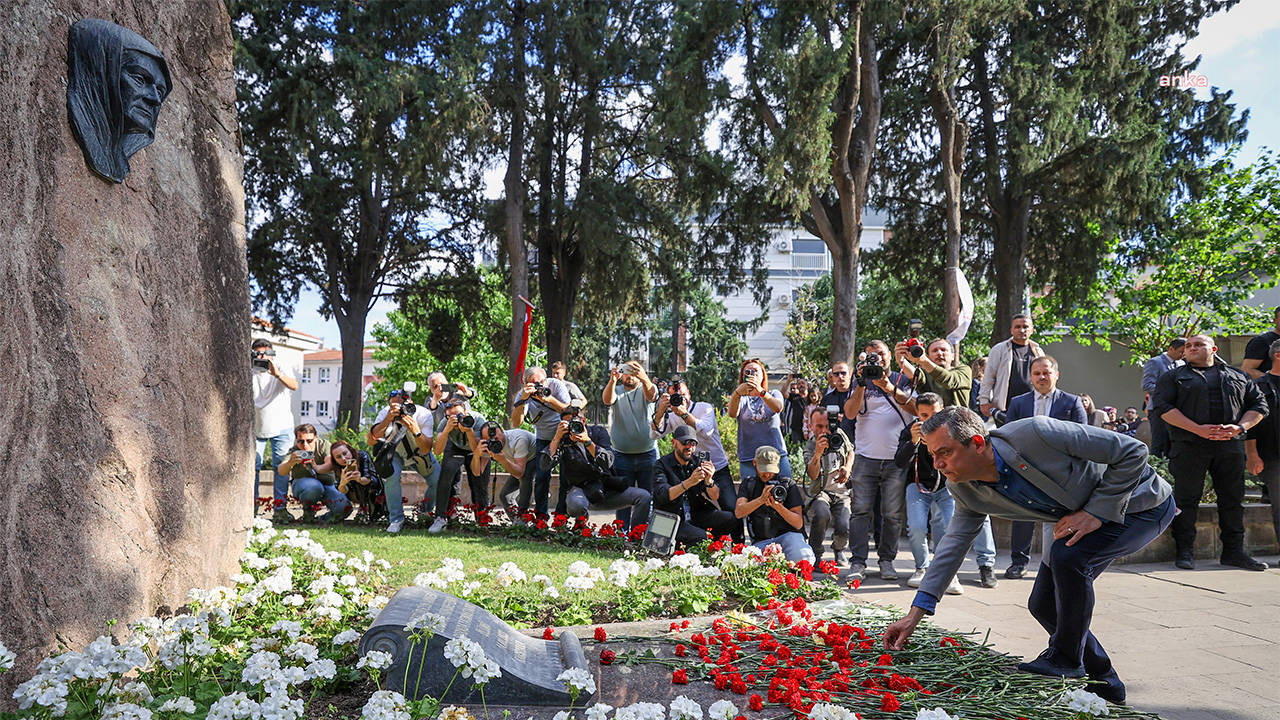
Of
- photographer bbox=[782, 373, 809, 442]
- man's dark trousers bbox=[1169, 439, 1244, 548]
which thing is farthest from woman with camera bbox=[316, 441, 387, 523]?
man's dark trousers bbox=[1169, 439, 1244, 548]

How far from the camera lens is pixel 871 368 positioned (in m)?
6.95

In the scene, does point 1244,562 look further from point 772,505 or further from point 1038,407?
point 772,505

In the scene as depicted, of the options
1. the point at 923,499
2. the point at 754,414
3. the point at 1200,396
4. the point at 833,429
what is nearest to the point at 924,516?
the point at 923,499

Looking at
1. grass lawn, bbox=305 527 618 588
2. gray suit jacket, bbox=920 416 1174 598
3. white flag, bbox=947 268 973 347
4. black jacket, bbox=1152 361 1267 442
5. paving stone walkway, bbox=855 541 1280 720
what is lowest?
grass lawn, bbox=305 527 618 588

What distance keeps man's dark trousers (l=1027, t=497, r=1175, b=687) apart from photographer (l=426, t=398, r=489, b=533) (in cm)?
576

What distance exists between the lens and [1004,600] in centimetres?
575

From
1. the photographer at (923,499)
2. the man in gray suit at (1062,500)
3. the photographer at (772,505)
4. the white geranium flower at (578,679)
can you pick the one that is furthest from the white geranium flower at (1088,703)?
the photographer at (772,505)

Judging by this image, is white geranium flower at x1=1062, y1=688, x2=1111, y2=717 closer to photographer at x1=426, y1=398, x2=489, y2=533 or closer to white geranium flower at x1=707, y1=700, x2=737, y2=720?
white geranium flower at x1=707, y1=700, x2=737, y2=720

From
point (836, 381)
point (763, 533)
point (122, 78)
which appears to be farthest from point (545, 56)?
point (122, 78)

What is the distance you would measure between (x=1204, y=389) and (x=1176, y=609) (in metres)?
2.48

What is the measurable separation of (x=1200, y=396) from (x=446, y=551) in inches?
252

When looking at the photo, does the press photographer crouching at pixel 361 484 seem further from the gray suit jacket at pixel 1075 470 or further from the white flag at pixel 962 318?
the gray suit jacket at pixel 1075 470

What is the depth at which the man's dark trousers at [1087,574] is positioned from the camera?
3.73m

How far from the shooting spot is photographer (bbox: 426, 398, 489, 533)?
328 inches
